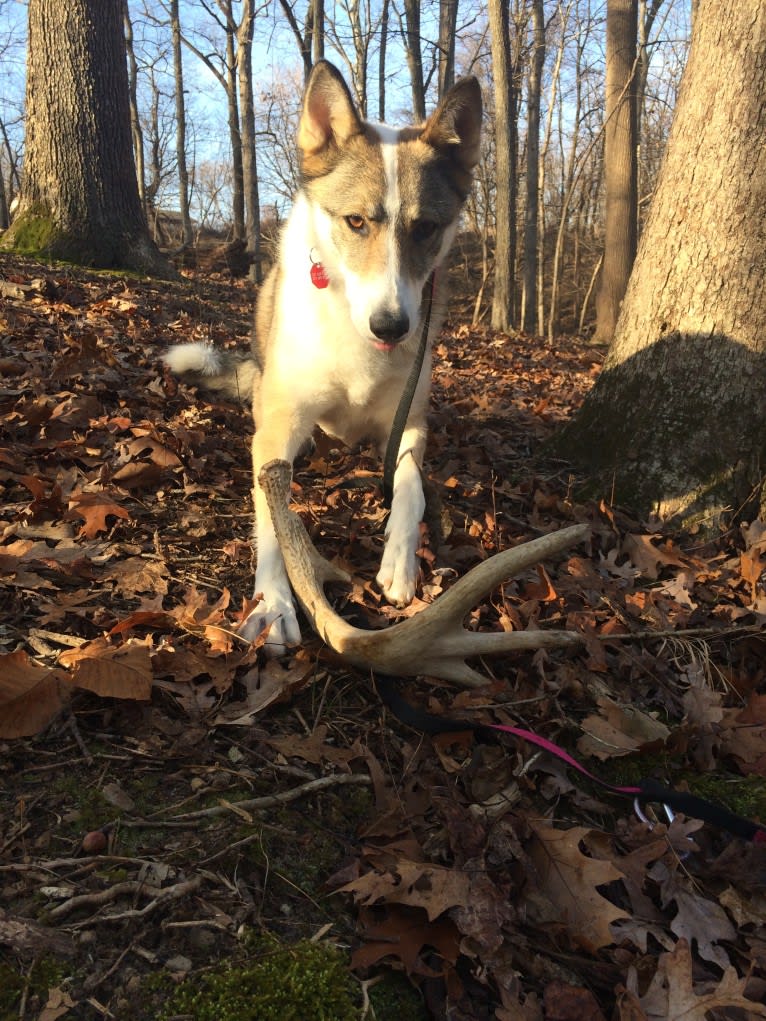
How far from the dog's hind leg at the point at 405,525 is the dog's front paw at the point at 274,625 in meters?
0.42

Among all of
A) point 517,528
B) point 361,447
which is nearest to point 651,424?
point 517,528

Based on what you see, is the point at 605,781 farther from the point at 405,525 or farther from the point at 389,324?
the point at 389,324

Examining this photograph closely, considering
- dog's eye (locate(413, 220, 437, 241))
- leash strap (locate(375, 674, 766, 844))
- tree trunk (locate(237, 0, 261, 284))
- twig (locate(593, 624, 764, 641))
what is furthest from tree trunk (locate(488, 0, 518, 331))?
leash strap (locate(375, 674, 766, 844))

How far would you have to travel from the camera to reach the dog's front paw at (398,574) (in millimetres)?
2623

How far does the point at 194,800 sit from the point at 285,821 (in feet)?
0.71

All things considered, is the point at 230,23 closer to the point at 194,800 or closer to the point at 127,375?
the point at 127,375

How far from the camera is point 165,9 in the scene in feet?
69.9

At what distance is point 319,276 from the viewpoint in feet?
10.4

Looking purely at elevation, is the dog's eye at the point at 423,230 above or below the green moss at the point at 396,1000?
above

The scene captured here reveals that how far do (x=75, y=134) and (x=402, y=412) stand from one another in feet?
18.9

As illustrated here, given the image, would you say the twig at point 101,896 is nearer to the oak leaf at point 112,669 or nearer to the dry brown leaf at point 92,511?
the oak leaf at point 112,669

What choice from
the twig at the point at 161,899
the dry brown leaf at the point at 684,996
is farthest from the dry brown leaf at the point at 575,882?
the twig at the point at 161,899

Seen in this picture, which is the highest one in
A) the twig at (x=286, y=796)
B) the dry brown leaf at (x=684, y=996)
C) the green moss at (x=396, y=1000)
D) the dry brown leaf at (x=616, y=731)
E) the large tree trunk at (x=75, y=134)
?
the large tree trunk at (x=75, y=134)

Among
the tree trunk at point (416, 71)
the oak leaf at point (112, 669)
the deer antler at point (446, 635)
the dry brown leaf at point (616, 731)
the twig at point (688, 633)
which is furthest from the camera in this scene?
the tree trunk at point (416, 71)
